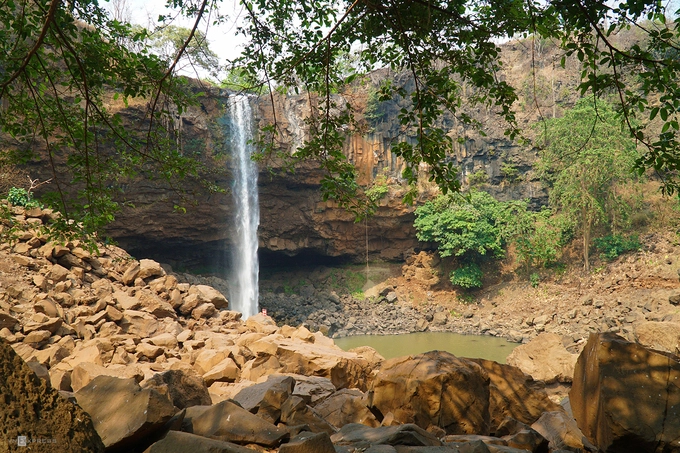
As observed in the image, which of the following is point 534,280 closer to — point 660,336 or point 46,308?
point 660,336

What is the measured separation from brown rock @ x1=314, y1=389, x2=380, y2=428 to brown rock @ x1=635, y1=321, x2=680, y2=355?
6042 mm

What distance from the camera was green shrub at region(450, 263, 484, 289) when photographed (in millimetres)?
25109

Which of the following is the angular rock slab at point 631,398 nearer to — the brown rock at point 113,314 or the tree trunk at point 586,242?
the brown rock at point 113,314

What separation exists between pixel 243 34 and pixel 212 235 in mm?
21117

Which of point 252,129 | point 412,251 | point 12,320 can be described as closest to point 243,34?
point 12,320

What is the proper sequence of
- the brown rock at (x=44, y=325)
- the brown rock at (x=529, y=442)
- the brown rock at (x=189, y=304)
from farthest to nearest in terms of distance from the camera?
the brown rock at (x=189, y=304) → the brown rock at (x=44, y=325) → the brown rock at (x=529, y=442)

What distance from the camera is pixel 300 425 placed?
3.31 m

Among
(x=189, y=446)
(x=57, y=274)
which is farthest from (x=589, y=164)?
(x=189, y=446)

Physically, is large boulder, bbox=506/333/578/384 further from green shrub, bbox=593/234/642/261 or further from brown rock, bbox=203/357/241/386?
green shrub, bbox=593/234/642/261

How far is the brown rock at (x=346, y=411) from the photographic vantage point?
4207 millimetres

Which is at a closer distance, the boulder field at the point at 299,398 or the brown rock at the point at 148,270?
the boulder field at the point at 299,398

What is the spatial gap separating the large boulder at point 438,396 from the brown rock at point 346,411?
0.13 m

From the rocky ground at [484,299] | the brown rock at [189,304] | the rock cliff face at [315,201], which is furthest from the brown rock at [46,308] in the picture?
the rock cliff face at [315,201]

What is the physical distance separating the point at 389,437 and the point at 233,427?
96cm
